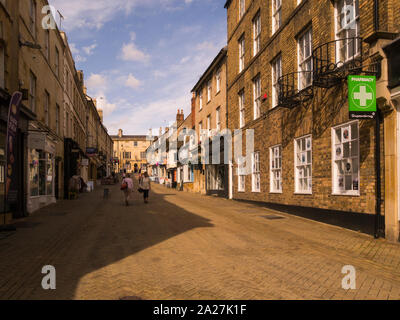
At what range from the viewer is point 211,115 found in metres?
27.3

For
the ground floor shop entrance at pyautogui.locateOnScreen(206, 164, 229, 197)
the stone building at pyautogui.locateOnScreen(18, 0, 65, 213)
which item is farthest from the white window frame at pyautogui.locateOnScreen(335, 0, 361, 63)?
the ground floor shop entrance at pyautogui.locateOnScreen(206, 164, 229, 197)

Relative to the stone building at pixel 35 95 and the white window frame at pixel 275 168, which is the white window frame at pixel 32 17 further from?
the white window frame at pixel 275 168

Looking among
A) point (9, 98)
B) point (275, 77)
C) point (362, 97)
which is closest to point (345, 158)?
point (362, 97)

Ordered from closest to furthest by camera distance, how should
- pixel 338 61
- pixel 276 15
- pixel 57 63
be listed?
pixel 338 61 → pixel 276 15 → pixel 57 63

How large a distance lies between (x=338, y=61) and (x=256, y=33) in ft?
29.2

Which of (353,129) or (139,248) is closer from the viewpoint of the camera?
(139,248)

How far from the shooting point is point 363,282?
16.5 feet

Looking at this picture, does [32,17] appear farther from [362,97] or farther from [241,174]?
[362,97]

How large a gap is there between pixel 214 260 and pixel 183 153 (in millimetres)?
33290

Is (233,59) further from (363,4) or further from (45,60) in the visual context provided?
(363,4)

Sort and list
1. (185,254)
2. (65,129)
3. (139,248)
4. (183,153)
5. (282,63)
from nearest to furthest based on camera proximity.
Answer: (185,254) → (139,248) → (282,63) → (65,129) → (183,153)

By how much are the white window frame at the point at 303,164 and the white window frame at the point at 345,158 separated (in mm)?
1685
